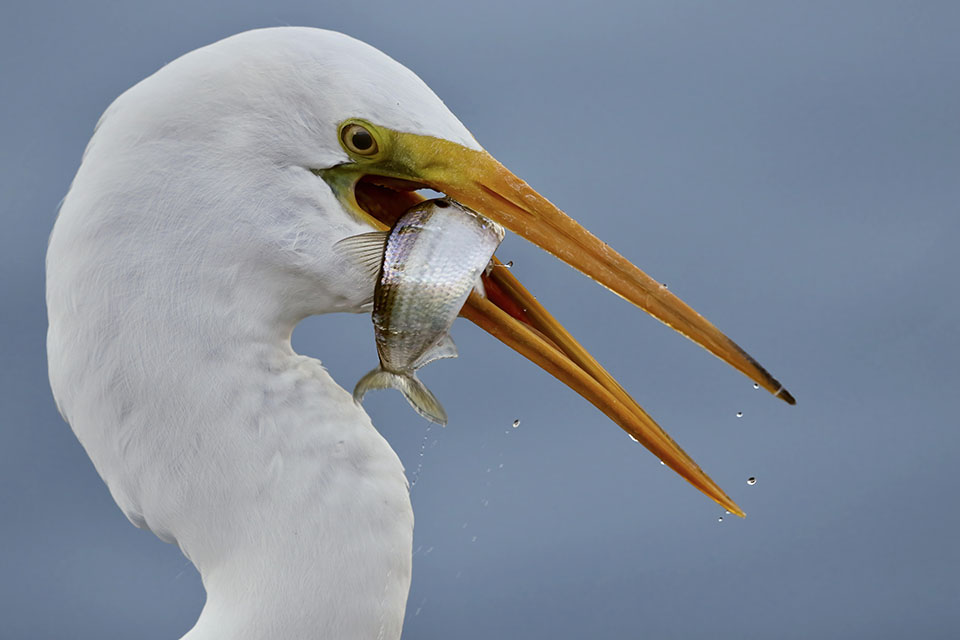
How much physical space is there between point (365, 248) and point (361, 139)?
131 mm

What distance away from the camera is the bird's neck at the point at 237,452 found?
1353mm

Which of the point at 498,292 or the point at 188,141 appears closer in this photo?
the point at 188,141

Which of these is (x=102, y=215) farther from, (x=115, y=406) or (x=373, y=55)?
(x=373, y=55)

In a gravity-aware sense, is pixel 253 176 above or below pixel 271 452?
above

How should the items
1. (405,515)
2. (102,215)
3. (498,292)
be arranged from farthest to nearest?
(498,292) → (405,515) → (102,215)

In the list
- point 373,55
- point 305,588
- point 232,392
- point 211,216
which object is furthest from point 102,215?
point 305,588

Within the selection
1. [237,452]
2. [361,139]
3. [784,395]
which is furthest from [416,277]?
[784,395]

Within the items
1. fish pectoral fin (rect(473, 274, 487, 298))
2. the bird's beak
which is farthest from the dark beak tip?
fish pectoral fin (rect(473, 274, 487, 298))

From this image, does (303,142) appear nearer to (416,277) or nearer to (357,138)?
(357,138)

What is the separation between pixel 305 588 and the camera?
1.41 m

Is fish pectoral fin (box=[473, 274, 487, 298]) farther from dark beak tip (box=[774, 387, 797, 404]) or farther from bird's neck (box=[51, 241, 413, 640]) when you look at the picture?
dark beak tip (box=[774, 387, 797, 404])

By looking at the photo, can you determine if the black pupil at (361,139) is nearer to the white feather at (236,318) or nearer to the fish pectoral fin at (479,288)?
the white feather at (236,318)

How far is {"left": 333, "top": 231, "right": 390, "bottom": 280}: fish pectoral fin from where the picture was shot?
1.39 metres

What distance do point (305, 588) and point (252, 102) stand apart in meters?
0.60
